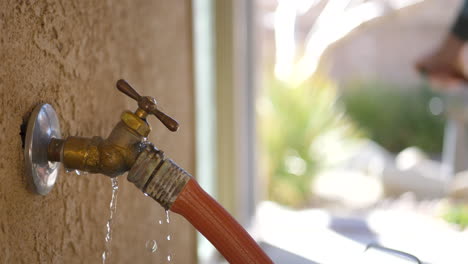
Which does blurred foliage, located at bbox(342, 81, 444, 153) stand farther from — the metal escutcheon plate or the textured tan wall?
the metal escutcheon plate

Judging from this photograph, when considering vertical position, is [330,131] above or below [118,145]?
above

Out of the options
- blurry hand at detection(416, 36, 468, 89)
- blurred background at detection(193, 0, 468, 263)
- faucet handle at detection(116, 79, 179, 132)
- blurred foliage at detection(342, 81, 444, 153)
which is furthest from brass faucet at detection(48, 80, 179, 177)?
blurred foliage at detection(342, 81, 444, 153)

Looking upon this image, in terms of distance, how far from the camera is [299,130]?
3.71 m

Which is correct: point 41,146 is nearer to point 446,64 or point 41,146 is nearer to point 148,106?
point 148,106

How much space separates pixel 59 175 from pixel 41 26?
144mm

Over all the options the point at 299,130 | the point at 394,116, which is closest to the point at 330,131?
the point at 299,130

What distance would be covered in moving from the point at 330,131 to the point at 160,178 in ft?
11.4

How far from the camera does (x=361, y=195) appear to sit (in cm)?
389

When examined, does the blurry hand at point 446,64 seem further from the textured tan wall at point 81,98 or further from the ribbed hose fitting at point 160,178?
the ribbed hose fitting at point 160,178

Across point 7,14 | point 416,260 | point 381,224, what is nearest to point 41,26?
point 7,14

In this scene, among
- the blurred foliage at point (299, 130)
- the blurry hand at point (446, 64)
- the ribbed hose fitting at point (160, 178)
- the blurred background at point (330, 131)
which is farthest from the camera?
the blurred foliage at point (299, 130)

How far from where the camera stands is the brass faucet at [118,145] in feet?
1.33

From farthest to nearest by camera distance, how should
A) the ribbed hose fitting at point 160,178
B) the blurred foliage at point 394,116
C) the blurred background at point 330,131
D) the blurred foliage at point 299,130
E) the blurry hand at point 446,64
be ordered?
the blurred foliage at point 394,116 → the blurred foliage at point 299,130 → the blurry hand at point 446,64 → the blurred background at point 330,131 → the ribbed hose fitting at point 160,178

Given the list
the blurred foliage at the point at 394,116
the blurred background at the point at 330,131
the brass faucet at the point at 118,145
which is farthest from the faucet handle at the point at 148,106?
the blurred foliage at the point at 394,116
